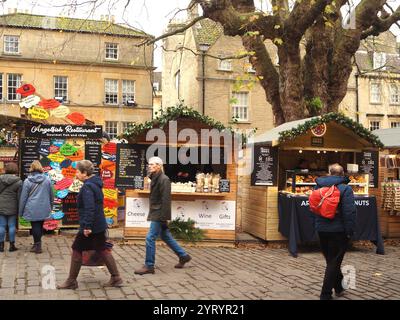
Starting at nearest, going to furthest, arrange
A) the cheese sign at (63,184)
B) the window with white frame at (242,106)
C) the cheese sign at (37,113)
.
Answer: the cheese sign at (63,184) < the cheese sign at (37,113) < the window with white frame at (242,106)

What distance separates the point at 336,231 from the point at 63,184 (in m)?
7.07

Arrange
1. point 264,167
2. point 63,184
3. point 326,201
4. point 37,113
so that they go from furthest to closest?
point 37,113 < point 63,184 < point 264,167 < point 326,201

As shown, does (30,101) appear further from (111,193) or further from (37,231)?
(37,231)

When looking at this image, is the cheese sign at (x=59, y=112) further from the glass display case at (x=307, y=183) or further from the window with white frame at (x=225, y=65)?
the window with white frame at (x=225, y=65)

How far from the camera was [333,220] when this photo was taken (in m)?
5.82

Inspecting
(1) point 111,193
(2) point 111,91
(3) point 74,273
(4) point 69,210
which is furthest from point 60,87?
(3) point 74,273

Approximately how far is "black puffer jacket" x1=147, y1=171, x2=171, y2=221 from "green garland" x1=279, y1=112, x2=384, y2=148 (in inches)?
135

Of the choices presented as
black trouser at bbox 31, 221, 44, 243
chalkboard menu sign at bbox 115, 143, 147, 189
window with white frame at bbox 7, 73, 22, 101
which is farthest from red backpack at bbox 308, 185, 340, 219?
window with white frame at bbox 7, 73, 22, 101

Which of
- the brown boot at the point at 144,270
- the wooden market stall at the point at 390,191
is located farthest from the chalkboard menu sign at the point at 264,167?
the brown boot at the point at 144,270

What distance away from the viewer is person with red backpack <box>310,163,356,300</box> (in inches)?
227

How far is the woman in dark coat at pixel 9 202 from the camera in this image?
8758 millimetres

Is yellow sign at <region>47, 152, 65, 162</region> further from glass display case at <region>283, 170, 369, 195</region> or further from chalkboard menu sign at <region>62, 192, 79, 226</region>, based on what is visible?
glass display case at <region>283, 170, 369, 195</region>

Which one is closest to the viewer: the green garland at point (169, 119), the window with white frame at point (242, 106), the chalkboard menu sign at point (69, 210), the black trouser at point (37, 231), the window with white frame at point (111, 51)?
the black trouser at point (37, 231)
